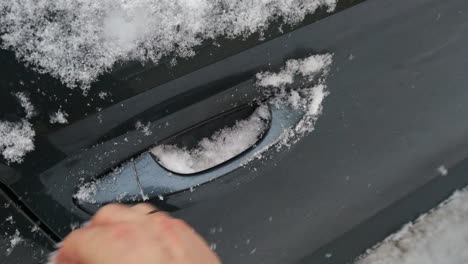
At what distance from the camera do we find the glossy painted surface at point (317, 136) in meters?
1.56

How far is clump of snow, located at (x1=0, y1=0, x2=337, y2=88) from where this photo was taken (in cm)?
147

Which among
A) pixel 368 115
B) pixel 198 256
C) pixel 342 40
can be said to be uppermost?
pixel 342 40

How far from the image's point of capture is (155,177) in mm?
1660

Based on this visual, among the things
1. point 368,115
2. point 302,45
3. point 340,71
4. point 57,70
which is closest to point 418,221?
point 368,115

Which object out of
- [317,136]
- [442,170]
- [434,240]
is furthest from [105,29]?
[434,240]

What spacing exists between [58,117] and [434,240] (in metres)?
2.03

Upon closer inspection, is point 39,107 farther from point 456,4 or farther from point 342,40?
point 456,4

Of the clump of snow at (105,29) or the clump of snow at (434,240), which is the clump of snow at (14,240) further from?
Answer: the clump of snow at (434,240)

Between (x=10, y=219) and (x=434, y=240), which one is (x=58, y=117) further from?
(x=434, y=240)

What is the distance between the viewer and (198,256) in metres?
1.31

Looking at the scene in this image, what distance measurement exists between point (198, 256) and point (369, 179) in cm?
96

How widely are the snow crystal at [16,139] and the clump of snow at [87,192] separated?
0.19 meters

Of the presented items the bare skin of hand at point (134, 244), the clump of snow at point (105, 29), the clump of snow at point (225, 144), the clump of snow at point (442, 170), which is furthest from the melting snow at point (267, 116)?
the clump of snow at point (442, 170)

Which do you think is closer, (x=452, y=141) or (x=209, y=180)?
(x=209, y=180)
